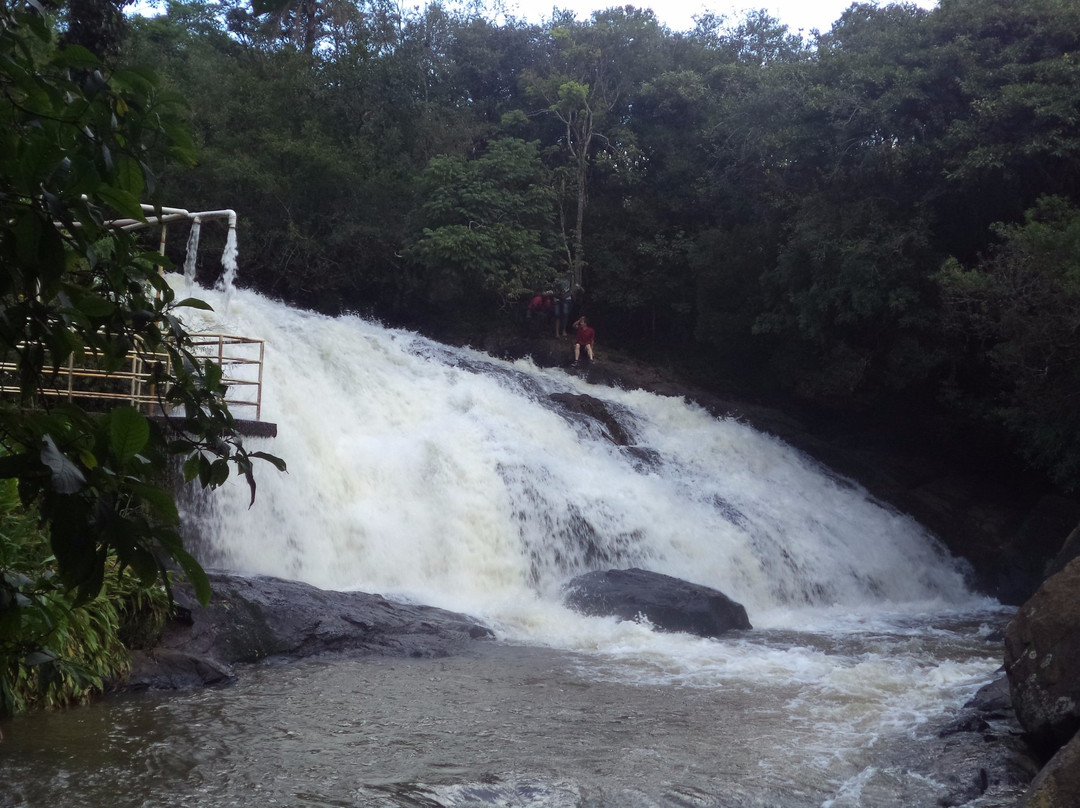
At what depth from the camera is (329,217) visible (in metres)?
23.3

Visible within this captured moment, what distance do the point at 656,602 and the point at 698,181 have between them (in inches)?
609

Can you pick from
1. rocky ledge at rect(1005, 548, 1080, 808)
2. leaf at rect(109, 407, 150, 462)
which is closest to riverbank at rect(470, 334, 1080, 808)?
rocky ledge at rect(1005, 548, 1080, 808)

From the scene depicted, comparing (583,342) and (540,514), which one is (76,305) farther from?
(583,342)

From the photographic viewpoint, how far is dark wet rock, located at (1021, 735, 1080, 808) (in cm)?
433

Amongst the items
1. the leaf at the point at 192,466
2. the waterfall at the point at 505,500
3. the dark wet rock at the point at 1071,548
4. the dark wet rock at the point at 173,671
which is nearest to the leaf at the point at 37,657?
the leaf at the point at 192,466

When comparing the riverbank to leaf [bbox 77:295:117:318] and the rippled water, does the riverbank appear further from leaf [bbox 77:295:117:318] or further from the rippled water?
leaf [bbox 77:295:117:318]

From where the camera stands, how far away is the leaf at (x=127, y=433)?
1.63 meters

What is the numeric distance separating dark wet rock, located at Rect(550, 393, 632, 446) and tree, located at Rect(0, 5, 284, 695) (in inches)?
558

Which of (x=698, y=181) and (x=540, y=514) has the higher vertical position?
(x=698, y=181)

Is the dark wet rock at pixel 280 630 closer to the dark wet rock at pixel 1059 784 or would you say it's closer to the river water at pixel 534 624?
the river water at pixel 534 624

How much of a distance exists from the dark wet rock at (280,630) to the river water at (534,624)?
12.8 inches

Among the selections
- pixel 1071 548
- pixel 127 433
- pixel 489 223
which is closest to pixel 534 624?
pixel 1071 548

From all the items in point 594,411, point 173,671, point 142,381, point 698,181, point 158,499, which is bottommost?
point 173,671

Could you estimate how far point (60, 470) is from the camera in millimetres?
1521
